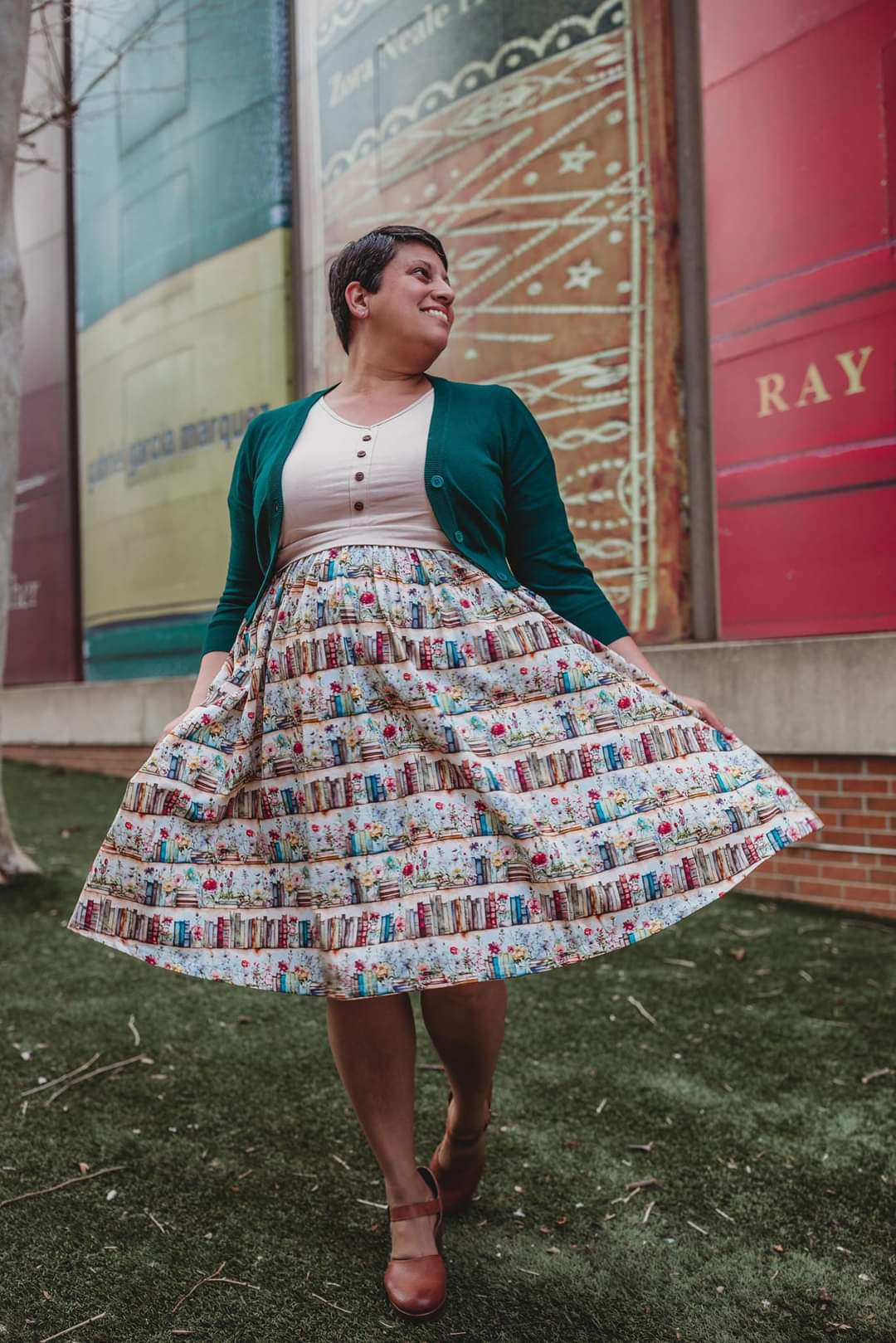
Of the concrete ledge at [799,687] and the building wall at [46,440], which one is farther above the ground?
the building wall at [46,440]

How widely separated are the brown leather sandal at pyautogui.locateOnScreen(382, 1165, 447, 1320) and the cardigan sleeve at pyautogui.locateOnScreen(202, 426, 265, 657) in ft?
3.53

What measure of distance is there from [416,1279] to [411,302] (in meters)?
1.74

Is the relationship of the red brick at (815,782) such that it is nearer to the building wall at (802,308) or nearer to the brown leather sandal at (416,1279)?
the building wall at (802,308)

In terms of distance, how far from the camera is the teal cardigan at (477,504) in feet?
6.56

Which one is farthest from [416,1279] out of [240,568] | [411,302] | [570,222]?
[570,222]

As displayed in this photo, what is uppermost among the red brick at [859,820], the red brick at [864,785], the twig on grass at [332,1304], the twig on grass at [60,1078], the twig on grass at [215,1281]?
the red brick at [864,785]

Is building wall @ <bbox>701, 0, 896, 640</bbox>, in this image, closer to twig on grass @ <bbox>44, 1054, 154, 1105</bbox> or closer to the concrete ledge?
the concrete ledge

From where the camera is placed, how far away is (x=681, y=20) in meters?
5.23

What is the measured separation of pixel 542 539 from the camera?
2.14 m

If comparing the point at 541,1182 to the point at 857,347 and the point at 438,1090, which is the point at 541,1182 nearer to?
the point at 438,1090

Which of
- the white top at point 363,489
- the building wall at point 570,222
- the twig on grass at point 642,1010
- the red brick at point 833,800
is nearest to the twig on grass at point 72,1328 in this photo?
the white top at point 363,489

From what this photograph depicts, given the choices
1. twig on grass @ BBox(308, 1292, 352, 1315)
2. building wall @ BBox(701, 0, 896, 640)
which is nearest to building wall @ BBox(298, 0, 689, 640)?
building wall @ BBox(701, 0, 896, 640)

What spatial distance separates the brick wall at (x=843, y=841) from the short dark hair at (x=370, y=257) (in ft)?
10.0

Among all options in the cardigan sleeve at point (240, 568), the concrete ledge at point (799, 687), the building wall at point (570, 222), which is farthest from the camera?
the building wall at point (570, 222)
